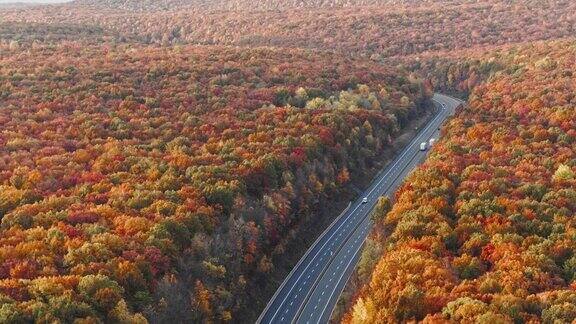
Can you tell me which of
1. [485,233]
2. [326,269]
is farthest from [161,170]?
[485,233]

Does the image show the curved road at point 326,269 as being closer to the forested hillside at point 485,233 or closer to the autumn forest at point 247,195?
the autumn forest at point 247,195

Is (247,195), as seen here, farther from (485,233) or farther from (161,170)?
(485,233)

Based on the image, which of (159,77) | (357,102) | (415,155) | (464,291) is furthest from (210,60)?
(464,291)

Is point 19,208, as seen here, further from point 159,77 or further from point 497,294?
point 159,77

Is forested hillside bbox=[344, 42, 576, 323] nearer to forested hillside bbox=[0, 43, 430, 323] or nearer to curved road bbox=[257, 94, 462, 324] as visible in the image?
curved road bbox=[257, 94, 462, 324]

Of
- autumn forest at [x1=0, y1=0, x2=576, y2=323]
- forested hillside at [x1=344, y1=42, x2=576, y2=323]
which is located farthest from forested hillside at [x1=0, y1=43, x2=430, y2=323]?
forested hillside at [x1=344, y1=42, x2=576, y2=323]

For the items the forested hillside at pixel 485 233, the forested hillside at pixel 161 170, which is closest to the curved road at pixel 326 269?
the forested hillside at pixel 161 170

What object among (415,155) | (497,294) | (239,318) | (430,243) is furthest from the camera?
(415,155)
